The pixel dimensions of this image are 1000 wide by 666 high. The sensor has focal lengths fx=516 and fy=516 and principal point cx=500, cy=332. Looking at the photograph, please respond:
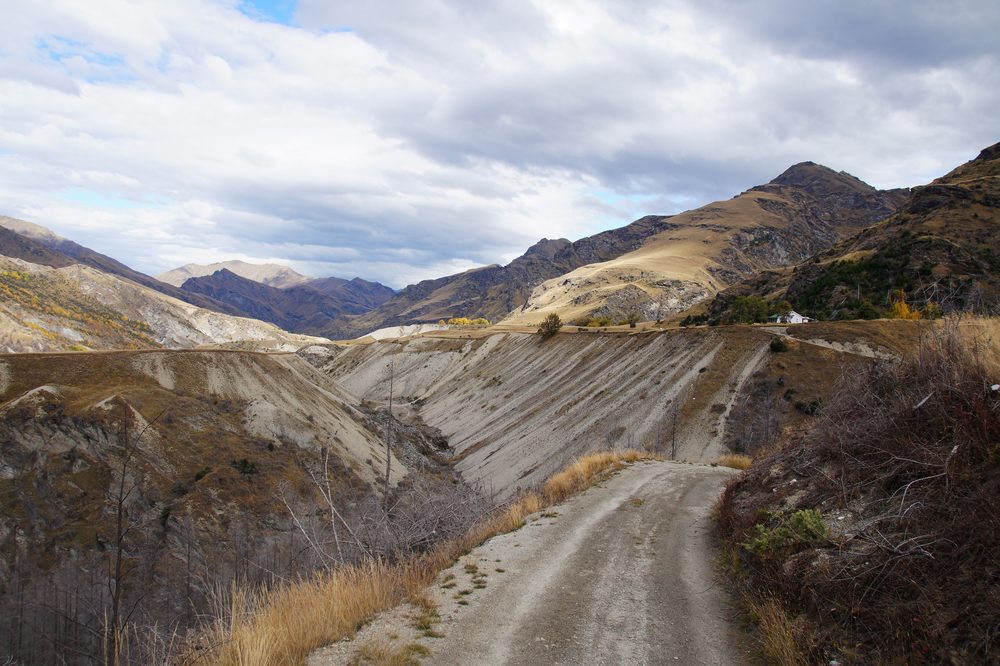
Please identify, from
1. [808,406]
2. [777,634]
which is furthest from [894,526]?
[808,406]

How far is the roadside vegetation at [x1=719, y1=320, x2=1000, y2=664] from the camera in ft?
18.0

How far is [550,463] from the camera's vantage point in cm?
4384

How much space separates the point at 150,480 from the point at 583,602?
33575mm

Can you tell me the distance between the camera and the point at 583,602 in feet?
27.0

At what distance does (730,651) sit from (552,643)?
2.36 m

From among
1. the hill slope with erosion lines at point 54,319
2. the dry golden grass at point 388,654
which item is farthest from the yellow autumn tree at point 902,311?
the hill slope with erosion lines at point 54,319

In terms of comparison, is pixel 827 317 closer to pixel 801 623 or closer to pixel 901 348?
pixel 901 348

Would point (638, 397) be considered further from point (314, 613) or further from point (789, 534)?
point (314, 613)

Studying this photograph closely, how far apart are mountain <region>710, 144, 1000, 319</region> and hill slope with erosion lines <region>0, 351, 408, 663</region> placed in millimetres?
68357

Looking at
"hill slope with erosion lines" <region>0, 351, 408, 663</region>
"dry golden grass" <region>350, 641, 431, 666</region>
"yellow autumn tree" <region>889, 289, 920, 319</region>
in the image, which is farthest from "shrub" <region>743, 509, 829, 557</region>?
"yellow autumn tree" <region>889, 289, 920, 319</region>

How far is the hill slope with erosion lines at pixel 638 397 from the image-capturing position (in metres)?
43.0

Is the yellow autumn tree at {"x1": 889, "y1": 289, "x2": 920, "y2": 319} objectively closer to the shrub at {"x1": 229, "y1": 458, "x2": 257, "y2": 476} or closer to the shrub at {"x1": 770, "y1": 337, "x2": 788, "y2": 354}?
the shrub at {"x1": 770, "y1": 337, "x2": 788, "y2": 354}

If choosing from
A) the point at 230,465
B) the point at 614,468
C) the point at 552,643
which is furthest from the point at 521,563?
the point at 230,465

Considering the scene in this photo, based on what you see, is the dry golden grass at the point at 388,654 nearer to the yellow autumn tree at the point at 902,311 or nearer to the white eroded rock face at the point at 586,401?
the white eroded rock face at the point at 586,401
